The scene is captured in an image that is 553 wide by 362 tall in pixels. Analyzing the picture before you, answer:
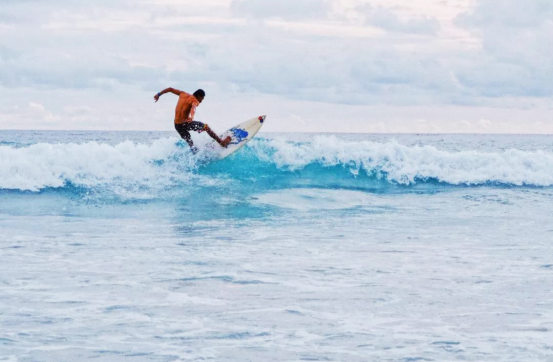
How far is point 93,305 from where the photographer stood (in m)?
5.08

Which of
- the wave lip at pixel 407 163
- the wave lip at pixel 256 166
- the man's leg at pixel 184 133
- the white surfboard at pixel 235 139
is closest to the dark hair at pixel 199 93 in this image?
the man's leg at pixel 184 133

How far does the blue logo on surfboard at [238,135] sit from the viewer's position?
14531 millimetres

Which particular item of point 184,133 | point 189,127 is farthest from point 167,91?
point 184,133

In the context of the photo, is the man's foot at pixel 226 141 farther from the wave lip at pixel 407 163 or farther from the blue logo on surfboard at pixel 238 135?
the wave lip at pixel 407 163

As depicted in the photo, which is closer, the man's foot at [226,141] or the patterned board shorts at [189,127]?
the patterned board shorts at [189,127]

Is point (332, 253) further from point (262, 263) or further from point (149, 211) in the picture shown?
point (149, 211)

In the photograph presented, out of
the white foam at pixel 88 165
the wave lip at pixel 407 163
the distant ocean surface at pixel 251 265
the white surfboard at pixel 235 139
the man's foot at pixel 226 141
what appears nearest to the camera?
the distant ocean surface at pixel 251 265

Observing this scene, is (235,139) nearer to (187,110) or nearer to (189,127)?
(189,127)

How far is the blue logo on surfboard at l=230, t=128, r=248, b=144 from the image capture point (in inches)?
572

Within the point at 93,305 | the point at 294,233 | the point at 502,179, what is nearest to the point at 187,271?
the point at 93,305

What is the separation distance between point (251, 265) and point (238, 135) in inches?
323

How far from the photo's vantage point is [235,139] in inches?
572

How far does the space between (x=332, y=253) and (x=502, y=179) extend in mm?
10646

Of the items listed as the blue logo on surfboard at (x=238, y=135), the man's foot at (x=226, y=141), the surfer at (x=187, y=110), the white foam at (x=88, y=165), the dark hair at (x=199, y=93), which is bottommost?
the white foam at (x=88, y=165)
